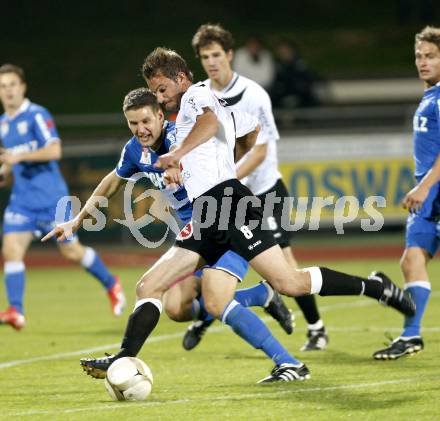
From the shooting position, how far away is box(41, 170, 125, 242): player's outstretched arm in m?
6.71

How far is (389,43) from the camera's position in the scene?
28.4 metres

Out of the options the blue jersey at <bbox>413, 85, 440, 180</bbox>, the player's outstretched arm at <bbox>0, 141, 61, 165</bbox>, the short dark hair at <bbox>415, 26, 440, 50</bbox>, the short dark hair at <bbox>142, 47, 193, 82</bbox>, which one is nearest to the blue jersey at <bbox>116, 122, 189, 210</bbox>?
the short dark hair at <bbox>142, 47, 193, 82</bbox>

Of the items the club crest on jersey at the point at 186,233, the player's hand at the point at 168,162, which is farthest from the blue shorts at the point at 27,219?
the player's hand at the point at 168,162

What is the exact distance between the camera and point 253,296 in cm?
771

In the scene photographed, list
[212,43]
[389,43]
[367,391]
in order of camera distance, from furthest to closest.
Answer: [389,43]
[212,43]
[367,391]

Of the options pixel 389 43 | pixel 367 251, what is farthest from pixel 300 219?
pixel 389 43

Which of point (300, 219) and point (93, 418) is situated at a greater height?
point (93, 418)

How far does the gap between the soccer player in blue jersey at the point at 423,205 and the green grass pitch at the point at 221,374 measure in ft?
0.64

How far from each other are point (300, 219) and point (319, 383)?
10038 millimetres

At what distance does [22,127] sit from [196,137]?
4494mm

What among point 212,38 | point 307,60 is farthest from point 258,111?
point 307,60

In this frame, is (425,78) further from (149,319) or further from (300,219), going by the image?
(300,219)

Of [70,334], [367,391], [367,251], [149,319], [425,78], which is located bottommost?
[367,251]

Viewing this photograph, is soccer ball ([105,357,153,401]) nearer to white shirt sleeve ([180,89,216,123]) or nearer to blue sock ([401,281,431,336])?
white shirt sleeve ([180,89,216,123])
